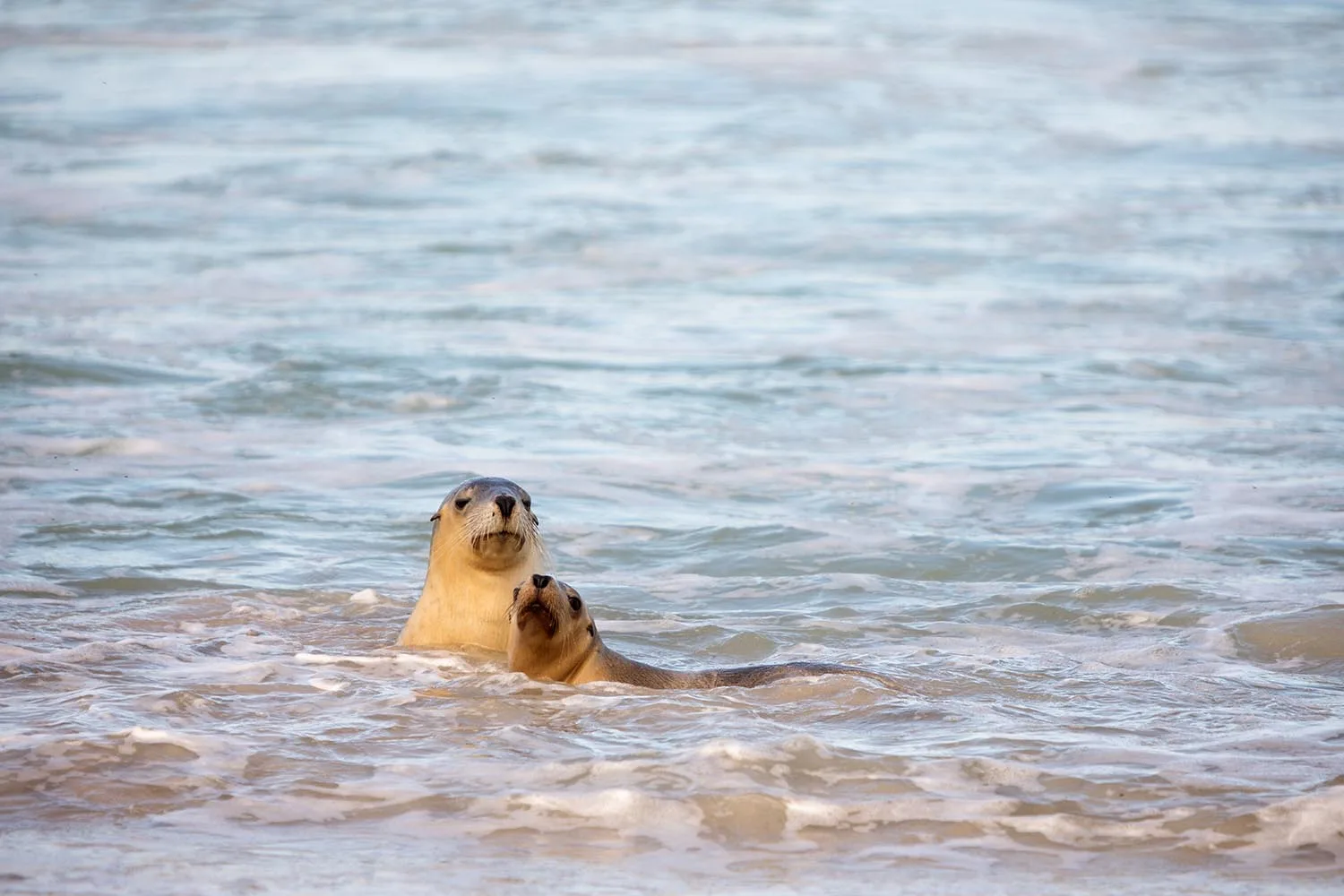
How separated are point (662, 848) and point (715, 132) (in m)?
16.0

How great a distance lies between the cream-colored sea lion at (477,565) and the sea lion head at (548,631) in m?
0.36

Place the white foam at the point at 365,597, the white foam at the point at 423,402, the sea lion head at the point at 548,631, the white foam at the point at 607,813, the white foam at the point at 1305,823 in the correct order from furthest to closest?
the white foam at the point at 423,402
the white foam at the point at 365,597
the sea lion head at the point at 548,631
the white foam at the point at 607,813
the white foam at the point at 1305,823

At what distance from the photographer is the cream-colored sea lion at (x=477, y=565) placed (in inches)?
260

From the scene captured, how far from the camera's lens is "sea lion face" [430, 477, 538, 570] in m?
6.57

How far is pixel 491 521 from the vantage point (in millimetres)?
6562

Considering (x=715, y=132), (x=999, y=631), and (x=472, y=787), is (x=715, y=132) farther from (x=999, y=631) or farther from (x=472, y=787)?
(x=472, y=787)

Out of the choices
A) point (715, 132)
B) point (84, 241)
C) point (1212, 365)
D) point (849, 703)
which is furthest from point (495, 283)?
point (849, 703)

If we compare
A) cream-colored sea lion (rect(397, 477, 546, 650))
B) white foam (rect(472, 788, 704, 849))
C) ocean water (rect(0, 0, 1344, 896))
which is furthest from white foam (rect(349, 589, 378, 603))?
white foam (rect(472, 788, 704, 849))

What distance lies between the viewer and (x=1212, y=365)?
11.7 m

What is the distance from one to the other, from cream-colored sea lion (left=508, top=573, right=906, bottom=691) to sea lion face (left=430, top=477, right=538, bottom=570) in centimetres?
35

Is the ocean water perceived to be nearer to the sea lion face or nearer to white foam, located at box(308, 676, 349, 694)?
white foam, located at box(308, 676, 349, 694)

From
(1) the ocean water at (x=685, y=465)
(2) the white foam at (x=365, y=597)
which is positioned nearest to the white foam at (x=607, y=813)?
(1) the ocean water at (x=685, y=465)

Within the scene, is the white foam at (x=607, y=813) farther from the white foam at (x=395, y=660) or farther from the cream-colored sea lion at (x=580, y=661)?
the white foam at (x=395, y=660)

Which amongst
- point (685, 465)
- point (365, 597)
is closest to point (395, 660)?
point (365, 597)
